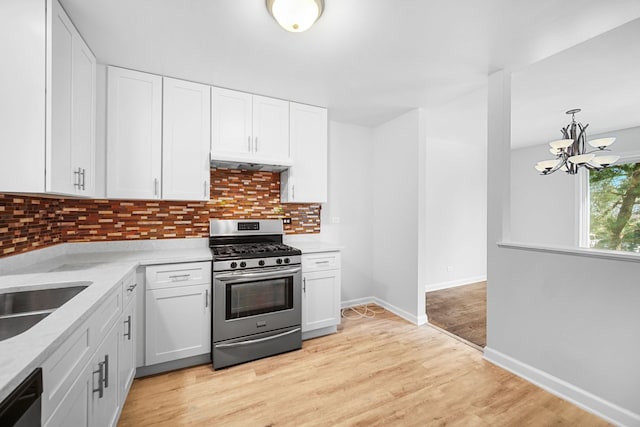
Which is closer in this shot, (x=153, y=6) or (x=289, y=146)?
(x=153, y=6)

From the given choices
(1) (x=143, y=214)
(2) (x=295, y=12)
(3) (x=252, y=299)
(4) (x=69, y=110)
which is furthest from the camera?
(1) (x=143, y=214)

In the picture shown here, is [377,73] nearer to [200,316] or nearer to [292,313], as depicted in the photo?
[292,313]

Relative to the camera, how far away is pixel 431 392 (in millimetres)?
2018

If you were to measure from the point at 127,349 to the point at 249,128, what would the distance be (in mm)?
2130

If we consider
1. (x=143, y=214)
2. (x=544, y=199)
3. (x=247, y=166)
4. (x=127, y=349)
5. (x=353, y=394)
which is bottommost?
(x=353, y=394)

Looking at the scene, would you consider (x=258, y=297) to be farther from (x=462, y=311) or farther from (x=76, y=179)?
(x=462, y=311)

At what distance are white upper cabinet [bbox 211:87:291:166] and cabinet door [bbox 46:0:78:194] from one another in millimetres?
1048

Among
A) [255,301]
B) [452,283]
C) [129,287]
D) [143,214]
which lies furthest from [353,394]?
[452,283]

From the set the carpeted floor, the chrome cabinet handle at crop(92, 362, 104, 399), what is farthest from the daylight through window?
the chrome cabinet handle at crop(92, 362, 104, 399)

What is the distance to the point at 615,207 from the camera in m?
4.14

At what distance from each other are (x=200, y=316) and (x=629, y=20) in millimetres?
3753

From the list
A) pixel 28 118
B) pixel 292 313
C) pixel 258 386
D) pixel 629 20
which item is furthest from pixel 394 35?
pixel 258 386

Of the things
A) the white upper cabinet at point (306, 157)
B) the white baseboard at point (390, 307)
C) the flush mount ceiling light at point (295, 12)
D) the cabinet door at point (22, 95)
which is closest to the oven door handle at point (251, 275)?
the white upper cabinet at point (306, 157)

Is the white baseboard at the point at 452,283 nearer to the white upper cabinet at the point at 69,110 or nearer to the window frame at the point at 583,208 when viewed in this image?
the window frame at the point at 583,208
